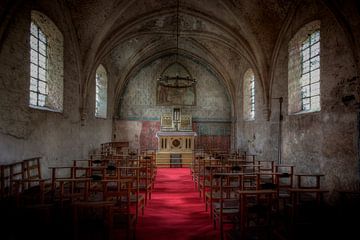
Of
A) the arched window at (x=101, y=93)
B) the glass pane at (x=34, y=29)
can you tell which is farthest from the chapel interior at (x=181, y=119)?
the arched window at (x=101, y=93)

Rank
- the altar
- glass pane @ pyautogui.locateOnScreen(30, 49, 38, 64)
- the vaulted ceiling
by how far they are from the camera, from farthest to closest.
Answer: the altar < the vaulted ceiling < glass pane @ pyautogui.locateOnScreen(30, 49, 38, 64)

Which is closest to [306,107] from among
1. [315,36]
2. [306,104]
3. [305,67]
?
[306,104]

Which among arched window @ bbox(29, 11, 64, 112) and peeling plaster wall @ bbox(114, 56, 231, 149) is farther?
peeling plaster wall @ bbox(114, 56, 231, 149)

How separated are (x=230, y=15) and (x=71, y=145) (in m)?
8.20

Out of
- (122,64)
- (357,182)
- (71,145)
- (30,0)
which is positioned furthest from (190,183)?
(122,64)

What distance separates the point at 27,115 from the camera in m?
7.24

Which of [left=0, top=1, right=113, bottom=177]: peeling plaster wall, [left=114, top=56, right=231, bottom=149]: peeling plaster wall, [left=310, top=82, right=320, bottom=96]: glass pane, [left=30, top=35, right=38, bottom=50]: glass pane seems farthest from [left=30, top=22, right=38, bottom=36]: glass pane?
[left=114, top=56, right=231, bottom=149]: peeling plaster wall

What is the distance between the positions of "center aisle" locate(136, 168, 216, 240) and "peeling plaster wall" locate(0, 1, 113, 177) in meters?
3.53

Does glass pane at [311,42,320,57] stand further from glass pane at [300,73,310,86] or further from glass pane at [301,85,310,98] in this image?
glass pane at [301,85,310,98]

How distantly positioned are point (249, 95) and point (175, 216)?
34.8 feet

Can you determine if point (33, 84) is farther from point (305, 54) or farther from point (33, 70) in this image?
point (305, 54)

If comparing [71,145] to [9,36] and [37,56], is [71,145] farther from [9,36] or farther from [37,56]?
[9,36]

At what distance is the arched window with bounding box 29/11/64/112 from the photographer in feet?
26.8

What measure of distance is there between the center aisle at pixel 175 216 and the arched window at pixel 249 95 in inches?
279
